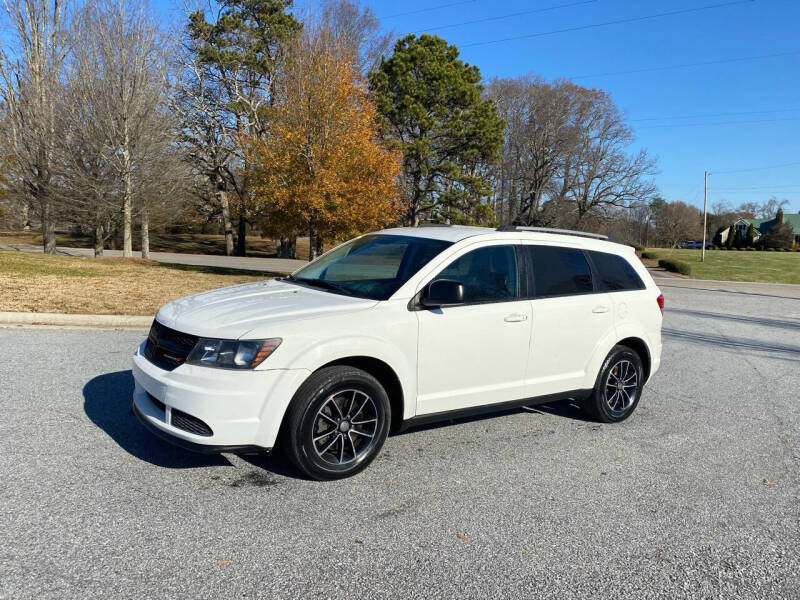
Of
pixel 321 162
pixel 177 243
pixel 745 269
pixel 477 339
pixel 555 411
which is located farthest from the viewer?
pixel 177 243

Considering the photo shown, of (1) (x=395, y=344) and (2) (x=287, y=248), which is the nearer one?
(1) (x=395, y=344)

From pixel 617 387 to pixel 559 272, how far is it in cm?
131

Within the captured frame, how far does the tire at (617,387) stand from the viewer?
5543 mm

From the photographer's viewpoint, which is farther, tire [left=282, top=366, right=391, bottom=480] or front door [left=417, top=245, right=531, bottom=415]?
front door [left=417, top=245, right=531, bottom=415]

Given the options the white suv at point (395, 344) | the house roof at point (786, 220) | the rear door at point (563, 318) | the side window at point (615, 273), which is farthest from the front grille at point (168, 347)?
the house roof at point (786, 220)

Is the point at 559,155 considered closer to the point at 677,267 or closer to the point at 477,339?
the point at 677,267

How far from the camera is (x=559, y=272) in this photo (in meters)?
5.29

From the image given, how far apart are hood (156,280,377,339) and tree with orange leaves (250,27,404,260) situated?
12.3 meters

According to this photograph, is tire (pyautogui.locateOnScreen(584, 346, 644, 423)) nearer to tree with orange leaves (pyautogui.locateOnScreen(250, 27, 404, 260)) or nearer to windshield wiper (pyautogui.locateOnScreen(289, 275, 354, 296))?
windshield wiper (pyautogui.locateOnScreen(289, 275, 354, 296))

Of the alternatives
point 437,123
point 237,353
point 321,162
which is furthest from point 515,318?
point 437,123

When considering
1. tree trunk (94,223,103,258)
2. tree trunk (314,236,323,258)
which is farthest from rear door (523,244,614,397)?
tree trunk (94,223,103,258)

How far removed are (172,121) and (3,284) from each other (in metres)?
14.8

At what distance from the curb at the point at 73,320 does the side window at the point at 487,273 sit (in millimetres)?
6644

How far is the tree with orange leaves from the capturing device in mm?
16891
